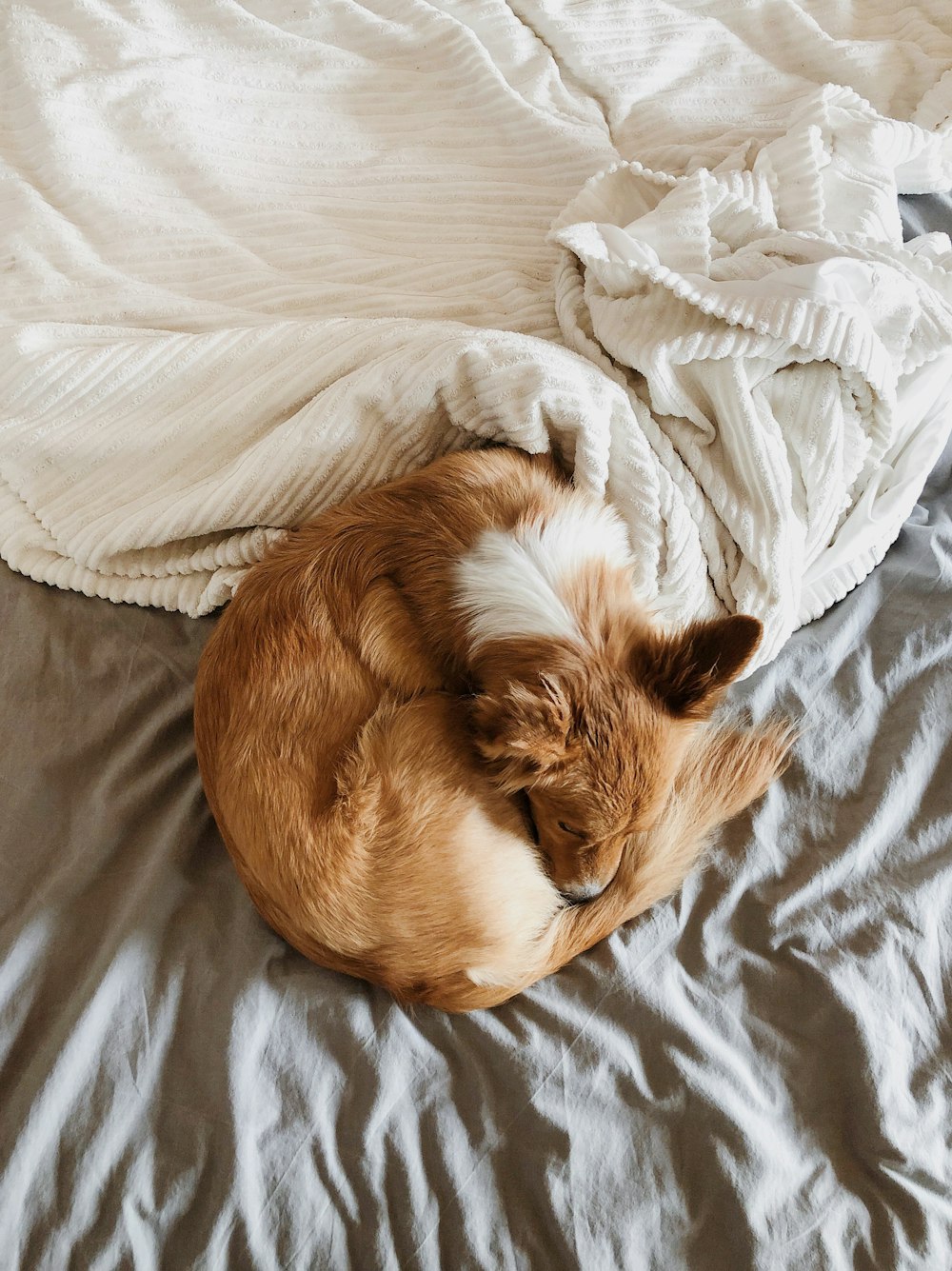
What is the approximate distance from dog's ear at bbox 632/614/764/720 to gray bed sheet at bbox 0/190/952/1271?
0.78ft

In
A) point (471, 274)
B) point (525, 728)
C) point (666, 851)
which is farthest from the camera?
point (471, 274)

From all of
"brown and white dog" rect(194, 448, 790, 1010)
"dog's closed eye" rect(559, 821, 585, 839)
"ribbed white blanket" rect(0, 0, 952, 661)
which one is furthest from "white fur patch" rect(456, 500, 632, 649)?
"dog's closed eye" rect(559, 821, 585, 839)

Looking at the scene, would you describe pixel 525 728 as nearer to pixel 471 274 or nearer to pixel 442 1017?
pixel 442 1017

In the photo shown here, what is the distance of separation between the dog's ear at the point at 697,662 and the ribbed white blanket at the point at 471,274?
203 mm

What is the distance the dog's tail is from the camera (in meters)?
1.32


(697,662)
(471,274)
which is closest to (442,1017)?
(697,662)

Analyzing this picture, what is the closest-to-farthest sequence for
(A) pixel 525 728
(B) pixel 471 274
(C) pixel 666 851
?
1. (A) pixel 525 728
2. (C) pixel 666 851
3. (B) pixel 471 274

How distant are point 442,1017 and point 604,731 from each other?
1.56 ft

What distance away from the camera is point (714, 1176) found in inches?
46.0

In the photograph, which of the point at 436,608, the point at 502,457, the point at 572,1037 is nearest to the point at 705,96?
the point at 502,457

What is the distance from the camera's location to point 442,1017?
52.3 inches

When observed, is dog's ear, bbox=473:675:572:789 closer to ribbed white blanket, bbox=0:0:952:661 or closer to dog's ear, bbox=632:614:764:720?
dog's ear, bbox=632:614:764:720

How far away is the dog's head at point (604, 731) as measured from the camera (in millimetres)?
1282

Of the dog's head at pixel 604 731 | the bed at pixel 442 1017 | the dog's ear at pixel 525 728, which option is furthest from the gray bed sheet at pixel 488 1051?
the dog's ear at pixel 525 728
